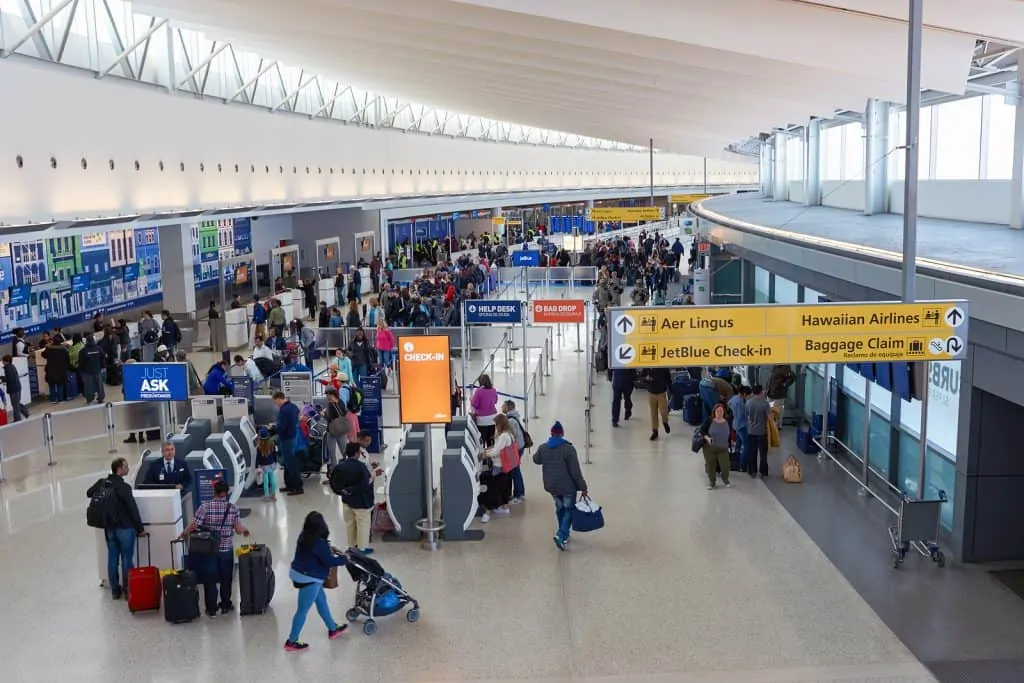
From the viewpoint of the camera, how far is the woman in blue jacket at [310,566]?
308 inches

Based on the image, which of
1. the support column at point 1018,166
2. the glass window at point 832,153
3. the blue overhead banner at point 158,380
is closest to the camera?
the support column at point 1018,166

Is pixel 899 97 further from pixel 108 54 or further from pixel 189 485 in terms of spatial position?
pixel 108 54

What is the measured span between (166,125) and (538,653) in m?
19.6

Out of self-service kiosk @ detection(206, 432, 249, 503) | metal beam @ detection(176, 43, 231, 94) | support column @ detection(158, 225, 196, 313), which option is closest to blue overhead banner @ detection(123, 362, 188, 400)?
self-service kiosk @ detection(206, 432, 249, 503)

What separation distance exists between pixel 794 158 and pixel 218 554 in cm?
2243

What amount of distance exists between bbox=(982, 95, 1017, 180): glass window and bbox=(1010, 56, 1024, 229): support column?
1.91 feet

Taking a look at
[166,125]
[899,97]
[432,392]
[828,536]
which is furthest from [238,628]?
[166,125]

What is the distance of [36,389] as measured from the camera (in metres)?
18.5

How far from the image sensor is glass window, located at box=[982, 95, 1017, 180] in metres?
12.7

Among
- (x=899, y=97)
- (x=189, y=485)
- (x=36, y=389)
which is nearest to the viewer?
(x=189, y=485)

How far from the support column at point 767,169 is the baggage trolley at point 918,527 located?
21725mm

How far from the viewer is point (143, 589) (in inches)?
345

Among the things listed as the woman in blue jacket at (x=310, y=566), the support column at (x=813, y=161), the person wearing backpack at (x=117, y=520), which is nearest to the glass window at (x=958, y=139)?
the support column at (x=813, y=161)

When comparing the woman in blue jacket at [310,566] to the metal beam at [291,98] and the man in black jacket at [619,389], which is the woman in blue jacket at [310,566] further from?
the metal beam at [291,98]
